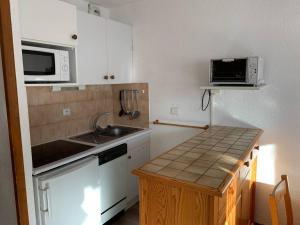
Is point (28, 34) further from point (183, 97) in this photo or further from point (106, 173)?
point (183, 97)

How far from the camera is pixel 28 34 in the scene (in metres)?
1.71

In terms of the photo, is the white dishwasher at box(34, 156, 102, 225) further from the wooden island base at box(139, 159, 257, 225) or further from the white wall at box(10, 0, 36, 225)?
the wooden island base at box(139, 159, 257, 225)

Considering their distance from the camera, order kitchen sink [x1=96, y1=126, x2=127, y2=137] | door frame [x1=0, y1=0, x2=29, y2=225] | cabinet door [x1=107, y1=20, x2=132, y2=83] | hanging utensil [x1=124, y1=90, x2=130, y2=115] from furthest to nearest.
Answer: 1. hanging utensil [x1=124, y1=90, x2=130, y2=115]
2. kitchen sink [x1=96, y1=126, x2=127, y2=137]
3. cabinet door [x1=107, y1=20, x2=132, y2=83]
4. door frame [x1=0, y1=0, x2=29, y2=225]

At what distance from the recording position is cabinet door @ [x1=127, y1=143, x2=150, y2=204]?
8.55ft

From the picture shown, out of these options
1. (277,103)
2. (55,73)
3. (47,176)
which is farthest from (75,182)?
(277,103)

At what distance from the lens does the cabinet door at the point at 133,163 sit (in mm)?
2607

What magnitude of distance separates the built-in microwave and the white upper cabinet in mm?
1069

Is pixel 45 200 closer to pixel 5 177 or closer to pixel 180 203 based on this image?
pixel 5 177

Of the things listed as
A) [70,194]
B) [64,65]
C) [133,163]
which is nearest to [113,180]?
[133,163]

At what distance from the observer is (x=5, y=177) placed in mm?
1562

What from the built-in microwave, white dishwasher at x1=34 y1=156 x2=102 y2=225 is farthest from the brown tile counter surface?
white dishwasher at x1=34 y1=156 x2=102 y2=225

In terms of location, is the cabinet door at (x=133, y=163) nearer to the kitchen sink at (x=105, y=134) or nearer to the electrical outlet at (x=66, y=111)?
the kitchen sink at (x=105, y=134)

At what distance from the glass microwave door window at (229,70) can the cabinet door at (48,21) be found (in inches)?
50.1

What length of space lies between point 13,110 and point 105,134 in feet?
4.49
